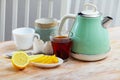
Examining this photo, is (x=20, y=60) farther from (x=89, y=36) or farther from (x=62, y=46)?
(x=89, y=36)

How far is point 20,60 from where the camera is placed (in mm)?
1125

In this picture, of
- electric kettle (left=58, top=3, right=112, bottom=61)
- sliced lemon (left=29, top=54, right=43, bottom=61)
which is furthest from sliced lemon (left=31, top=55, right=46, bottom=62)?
electric kettle (left=58, top=3, right=112, bottom=61)

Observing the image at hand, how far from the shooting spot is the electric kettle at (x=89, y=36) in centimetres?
119

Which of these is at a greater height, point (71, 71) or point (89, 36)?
point (89, 36)

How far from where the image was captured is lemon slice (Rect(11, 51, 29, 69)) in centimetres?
111

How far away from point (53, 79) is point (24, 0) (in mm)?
1162

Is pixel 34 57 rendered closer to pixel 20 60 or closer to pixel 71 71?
pixel 20 60

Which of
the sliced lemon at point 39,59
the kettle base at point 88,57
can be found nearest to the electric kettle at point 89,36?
the kettle base at point 88,57

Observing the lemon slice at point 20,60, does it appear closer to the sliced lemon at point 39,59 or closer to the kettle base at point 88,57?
the sliced lemon at point 39,59

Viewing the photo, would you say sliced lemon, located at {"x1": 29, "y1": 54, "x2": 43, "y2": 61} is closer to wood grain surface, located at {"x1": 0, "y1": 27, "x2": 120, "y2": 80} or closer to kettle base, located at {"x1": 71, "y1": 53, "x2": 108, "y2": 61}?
wood grain surface, located at {"x1": 0, "y1": 27, "x2": 120, "y2": 80}

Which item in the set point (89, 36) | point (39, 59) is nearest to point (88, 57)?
point (89, 36)

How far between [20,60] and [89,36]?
317 mm

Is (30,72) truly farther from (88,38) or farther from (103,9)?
(103,9)

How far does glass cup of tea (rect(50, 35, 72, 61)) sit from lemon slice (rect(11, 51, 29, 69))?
0.14m
